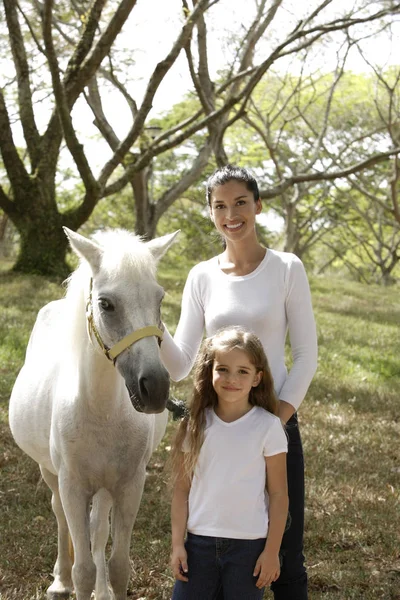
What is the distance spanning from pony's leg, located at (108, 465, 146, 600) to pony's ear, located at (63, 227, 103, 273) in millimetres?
1025

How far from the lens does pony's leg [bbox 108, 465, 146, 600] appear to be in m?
3.30

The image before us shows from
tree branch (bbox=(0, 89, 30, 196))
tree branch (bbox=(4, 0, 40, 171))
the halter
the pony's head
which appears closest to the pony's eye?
the pony's head

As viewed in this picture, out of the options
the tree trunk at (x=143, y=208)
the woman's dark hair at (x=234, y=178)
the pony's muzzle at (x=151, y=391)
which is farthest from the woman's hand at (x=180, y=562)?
the tree trunk at (x=143, y=208)

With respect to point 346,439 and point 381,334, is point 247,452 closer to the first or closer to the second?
point 346,439

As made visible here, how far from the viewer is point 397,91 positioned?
738 inches

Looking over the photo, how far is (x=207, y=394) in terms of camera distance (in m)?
2.80

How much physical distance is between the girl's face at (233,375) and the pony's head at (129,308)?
0.21 metres

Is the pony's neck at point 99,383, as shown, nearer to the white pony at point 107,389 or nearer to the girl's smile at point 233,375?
the white pony at point 107,389

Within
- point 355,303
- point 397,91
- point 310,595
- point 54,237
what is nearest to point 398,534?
point 310,595

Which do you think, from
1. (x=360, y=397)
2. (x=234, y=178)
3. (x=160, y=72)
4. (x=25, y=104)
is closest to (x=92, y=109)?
(x=25, y=104)

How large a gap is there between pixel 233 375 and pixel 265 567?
0.71m

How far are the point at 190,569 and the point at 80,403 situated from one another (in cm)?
96

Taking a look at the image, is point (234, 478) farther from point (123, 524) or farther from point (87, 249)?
point (87, 249)

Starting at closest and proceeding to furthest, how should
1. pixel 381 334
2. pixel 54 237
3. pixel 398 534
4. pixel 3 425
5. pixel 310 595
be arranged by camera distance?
pixel 310 595, pixel 398 534, pixel 3 425, pixel 381 334, pixel 54 237
